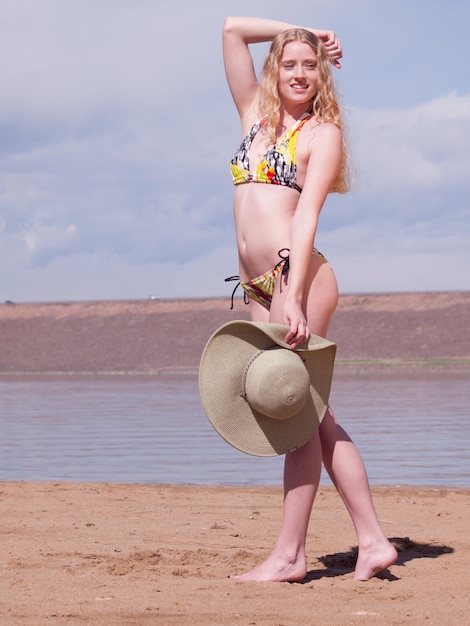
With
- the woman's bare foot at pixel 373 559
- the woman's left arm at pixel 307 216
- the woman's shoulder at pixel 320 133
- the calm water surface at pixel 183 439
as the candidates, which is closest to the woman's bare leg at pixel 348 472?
the woman's bare foot at pixel 373 559

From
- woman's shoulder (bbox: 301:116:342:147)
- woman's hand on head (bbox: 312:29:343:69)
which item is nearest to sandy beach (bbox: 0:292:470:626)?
woman's shoulder (bbox: 301:116:342:147)

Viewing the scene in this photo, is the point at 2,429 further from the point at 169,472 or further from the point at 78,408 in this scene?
the point at 169,472

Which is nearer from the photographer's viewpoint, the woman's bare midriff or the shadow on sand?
the woman's bare midriff

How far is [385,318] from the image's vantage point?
52.4 m

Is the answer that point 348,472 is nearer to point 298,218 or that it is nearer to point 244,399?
point 244,399

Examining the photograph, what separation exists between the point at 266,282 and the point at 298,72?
928 mm

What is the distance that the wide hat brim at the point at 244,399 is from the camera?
4.49 meters

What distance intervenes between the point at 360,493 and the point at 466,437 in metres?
8.69

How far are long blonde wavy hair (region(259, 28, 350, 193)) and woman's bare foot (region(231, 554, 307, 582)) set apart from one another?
1773 mm

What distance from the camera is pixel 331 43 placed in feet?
15.6

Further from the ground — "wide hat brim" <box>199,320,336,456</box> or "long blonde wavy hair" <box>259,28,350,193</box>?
"long blonde wavy hair" <box>259,28,350,193</box>

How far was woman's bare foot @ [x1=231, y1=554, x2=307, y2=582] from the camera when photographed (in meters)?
4.50

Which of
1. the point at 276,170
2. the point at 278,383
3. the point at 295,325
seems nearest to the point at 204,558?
the point at 278,383

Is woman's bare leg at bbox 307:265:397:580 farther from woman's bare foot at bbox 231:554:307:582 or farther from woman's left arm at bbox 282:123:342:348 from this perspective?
woman's bare foot at bbox 231:554:307:582
